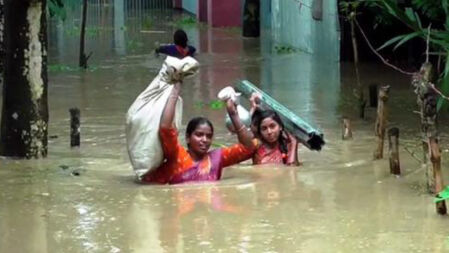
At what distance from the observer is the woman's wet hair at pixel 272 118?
8.70m

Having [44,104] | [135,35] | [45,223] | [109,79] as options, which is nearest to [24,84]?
[44,104]

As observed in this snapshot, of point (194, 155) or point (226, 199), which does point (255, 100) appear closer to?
point (194, 155)

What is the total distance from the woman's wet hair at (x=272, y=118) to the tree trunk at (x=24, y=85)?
1994 millimetres

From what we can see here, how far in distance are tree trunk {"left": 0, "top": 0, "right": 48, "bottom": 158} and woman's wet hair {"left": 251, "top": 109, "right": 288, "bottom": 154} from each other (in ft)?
6.54

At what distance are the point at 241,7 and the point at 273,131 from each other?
22.3 metres

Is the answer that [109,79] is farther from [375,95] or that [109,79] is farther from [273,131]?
[273,131]

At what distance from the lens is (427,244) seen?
6.10m

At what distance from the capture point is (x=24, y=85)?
9438 mm

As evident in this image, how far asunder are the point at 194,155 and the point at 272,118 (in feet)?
3.11

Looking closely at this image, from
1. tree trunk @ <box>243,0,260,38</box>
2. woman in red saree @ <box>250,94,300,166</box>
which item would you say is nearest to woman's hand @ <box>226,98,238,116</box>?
woman in red saree @ <box>250,94,300,166</box>

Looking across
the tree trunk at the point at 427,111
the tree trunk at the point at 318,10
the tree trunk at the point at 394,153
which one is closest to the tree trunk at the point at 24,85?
the tree trunk at the point at 394,153

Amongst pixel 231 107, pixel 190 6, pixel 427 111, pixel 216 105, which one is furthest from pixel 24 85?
pixel 190 6

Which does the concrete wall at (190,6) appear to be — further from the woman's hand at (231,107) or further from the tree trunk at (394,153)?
the woman's hand at (231,107)

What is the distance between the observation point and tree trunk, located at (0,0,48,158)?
9.42 metres
